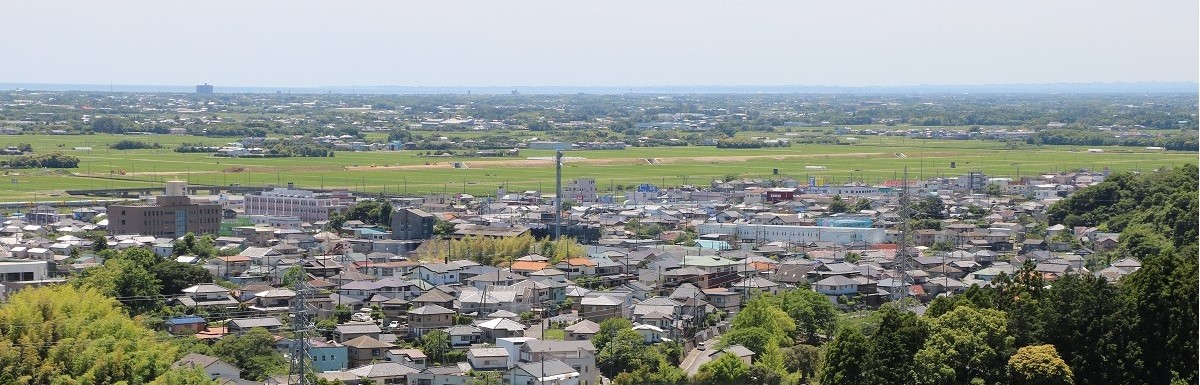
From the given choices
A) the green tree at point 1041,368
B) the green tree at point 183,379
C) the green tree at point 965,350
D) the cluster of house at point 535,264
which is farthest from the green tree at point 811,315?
the green tree at point 183,379

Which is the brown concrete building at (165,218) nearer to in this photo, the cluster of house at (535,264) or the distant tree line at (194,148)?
the cluster of house at (535,264)

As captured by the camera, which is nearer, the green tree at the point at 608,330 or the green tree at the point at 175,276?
the green tree at the point at 608,330

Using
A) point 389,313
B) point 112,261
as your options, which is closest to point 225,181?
point 112,261

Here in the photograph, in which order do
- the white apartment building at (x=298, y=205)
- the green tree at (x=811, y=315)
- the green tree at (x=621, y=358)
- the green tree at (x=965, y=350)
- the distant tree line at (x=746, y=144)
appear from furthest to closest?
the distant tree line at (x=746, y=144) < the white apartment building at (x=298, y=205) < the green tree at (x=811, y=315) < the green tree at (x=621, y=358) < the green tree at (x=965, y=350)

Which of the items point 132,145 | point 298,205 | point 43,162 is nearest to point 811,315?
point 298,205

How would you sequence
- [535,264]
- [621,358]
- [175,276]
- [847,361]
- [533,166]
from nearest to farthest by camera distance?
1. [847,361]
2. [621,358]
3. [175,276]
4. [535,264]
5. [533,166]

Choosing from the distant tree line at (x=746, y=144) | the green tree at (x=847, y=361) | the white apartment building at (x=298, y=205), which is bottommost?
the distant tree line at (x=746, y=144)

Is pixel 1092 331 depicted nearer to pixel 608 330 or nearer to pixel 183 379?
pixel 608 330

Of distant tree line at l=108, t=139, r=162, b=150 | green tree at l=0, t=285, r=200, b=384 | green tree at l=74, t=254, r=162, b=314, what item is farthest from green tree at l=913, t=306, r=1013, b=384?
distant tree line at l=108, t=139, r=162, b=150
